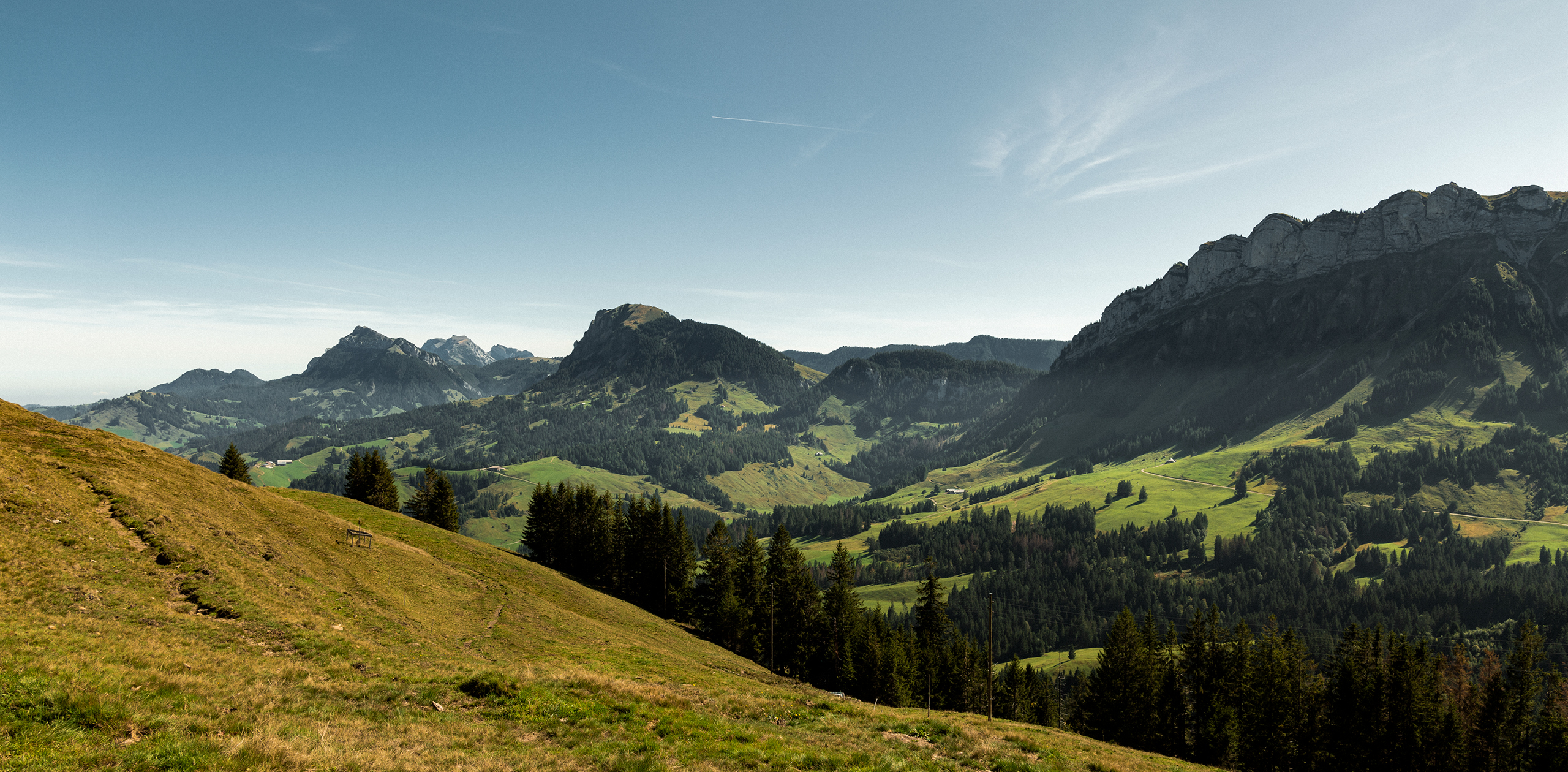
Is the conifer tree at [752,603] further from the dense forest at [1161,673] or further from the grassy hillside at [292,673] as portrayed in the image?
the grassy hillside at [292,673]

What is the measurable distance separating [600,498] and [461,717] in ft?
285

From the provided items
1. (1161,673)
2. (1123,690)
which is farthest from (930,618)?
(1161,673)

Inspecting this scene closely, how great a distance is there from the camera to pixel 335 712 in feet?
69.7

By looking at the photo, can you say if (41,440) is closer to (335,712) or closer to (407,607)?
(407,607)

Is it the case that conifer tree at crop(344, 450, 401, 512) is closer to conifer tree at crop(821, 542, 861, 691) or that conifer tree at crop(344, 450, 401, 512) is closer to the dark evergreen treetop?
the dark evergreen treetop

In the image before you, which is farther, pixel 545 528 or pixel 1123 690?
pixel 545 528

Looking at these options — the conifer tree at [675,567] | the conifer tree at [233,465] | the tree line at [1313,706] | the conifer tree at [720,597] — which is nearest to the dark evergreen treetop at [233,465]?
the conifer tree at [233,465]

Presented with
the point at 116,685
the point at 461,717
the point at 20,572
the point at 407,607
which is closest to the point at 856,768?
the point at 461,717

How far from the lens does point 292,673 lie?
988 inches

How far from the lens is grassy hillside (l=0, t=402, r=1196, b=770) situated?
16719mm

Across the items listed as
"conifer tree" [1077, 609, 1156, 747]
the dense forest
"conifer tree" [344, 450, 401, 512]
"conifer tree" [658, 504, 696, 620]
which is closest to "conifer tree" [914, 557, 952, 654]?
the dense forest

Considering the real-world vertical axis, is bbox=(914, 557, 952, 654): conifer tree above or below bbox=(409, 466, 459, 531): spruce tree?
below

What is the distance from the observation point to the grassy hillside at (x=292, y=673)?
16.7 meters

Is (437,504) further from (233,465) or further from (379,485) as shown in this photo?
(233,465)
